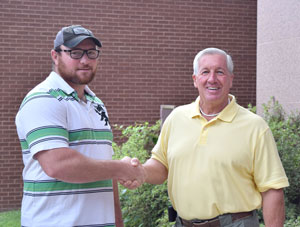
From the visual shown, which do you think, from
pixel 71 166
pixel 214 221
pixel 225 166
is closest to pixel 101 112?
pixel 71 166

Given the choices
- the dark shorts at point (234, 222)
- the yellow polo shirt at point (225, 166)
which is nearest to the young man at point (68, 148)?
the yellow polo shirt at point (225, 166)

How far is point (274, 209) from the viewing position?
3.12 meters

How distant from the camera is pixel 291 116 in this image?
6727mm

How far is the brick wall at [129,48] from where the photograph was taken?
9203 millimetres

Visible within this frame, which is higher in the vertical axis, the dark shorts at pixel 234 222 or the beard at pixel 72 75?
the beard at pixel 72 75

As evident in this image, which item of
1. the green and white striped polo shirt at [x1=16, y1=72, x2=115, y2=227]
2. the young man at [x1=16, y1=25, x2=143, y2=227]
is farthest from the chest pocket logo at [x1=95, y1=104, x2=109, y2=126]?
the green and white striped polo shirt at [x1=16, y1=72, x2=115, y2=227]

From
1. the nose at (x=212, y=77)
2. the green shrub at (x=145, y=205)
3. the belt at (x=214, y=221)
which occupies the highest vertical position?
the nose at (x=212, y=77)

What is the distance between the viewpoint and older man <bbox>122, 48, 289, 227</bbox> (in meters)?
3.14

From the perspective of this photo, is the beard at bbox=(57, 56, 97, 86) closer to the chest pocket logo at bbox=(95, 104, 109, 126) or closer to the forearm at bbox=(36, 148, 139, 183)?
the chest pocket logo at bbox=(95, 104, 109, 126)

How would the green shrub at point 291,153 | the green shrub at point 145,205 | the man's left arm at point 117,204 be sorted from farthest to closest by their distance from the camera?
the green shrub at point 145,205
the green shrub at point 291,153
the man's left arm at point 117,204

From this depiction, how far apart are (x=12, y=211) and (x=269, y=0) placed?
5.77 metres

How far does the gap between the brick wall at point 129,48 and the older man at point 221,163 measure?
6294 millimetres

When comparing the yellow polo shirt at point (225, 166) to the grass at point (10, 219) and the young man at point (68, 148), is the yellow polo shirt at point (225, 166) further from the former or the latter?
the grass at point (10, 219)

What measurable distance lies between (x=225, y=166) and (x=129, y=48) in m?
6.78
